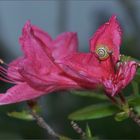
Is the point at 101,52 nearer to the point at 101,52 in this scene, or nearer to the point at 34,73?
the point at 101,52

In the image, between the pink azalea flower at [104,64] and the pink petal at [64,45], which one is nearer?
the pink azalea flower at [104,64]

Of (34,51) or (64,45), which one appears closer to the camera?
(34,51)

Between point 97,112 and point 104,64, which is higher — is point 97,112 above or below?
below

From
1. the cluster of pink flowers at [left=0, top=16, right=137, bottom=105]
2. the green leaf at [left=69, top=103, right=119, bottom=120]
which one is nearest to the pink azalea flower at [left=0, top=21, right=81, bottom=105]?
the cluster of pink flowers at [left=0, top=16, right=137, bottom=105]

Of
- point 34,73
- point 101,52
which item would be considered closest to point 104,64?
point 101,52

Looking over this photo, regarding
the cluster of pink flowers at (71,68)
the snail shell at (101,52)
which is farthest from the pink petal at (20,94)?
the snail shell at (101,52)

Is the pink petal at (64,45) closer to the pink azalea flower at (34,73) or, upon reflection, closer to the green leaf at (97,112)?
the pink azalea flower at (34,73)

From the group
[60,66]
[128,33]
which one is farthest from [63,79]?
[128,33]
